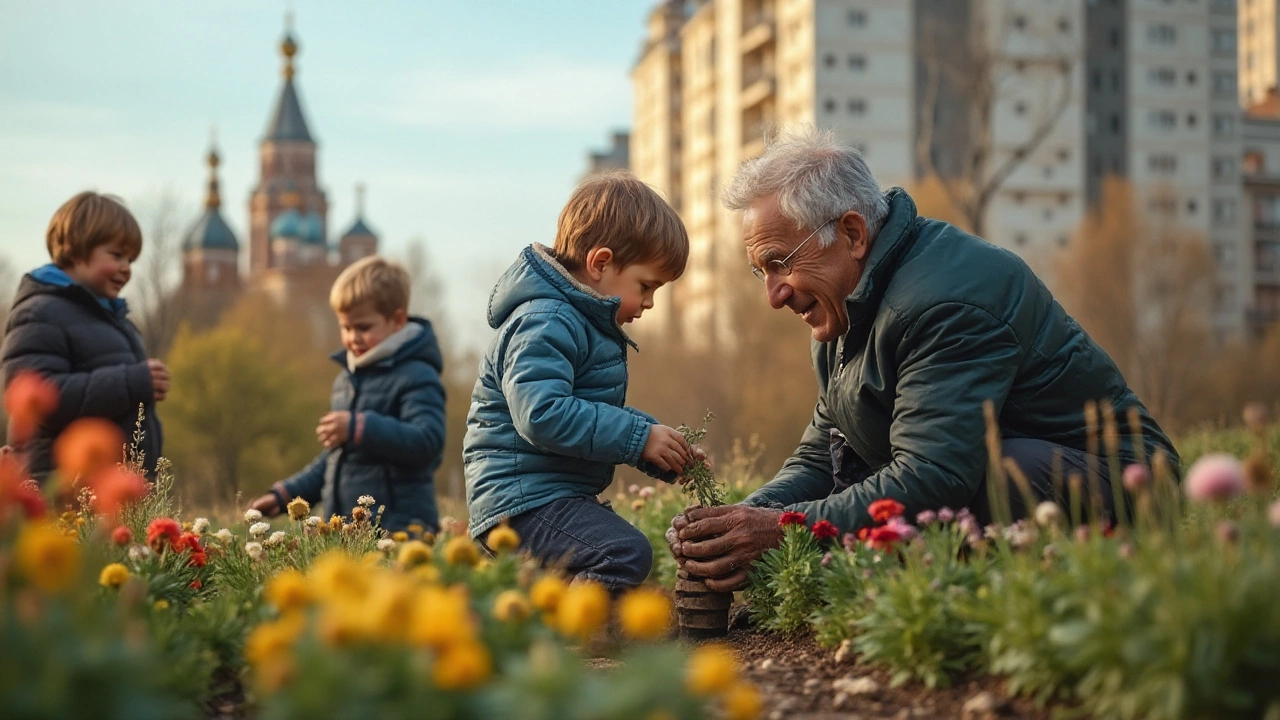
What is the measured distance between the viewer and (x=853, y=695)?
3.43m

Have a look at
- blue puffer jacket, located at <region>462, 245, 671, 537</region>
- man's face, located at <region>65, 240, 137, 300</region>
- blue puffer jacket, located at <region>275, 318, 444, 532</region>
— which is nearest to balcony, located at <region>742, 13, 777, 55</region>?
blue puffer jacket, located at <region>275, 318, 444, 532</region>

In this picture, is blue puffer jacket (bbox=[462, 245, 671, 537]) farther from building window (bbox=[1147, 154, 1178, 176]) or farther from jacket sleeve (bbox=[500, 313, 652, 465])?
building window (bbox=[1147, 154, 1178, 176])

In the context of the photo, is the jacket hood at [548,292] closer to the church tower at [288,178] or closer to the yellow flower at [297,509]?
the yellow flower at [297,509]

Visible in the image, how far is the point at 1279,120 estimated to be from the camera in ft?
246

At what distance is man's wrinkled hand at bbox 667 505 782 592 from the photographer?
4578 mm

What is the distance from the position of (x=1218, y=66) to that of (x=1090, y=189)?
32.9 ft

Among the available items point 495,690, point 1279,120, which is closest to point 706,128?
point 1279,120

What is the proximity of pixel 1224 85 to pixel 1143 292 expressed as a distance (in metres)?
21.0

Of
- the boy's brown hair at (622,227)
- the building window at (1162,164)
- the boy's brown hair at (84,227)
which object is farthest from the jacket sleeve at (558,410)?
the building window at (1162,164)

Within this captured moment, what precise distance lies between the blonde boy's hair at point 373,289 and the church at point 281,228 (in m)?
88.1

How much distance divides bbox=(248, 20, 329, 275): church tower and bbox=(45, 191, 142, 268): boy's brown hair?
372 ft

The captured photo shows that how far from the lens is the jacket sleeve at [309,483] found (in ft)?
23.4

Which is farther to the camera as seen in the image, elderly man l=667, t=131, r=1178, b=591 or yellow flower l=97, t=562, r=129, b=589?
elderly man l=667, t=131, r=1178, b=591

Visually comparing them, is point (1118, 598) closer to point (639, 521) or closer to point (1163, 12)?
point (639, 521)
